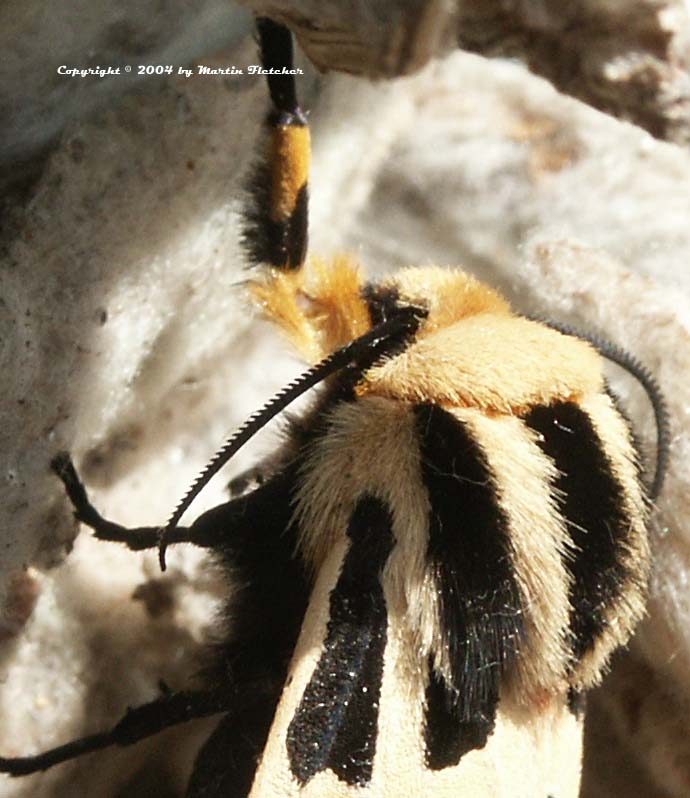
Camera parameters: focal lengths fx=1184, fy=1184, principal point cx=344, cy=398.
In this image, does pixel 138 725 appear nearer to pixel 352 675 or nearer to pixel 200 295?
pixel 352 675

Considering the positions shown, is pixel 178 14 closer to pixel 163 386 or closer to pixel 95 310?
pixel 95 310

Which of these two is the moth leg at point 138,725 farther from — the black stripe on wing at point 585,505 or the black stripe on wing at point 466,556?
the black stripe on wing at point 585,505

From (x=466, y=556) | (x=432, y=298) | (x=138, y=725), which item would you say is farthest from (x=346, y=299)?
(x=138, y=725)

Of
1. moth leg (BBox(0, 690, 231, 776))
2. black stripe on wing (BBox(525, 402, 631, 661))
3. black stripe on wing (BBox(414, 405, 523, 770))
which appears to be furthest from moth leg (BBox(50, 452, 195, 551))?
black stripe on wing (BBox(525, 402, 631, 661))

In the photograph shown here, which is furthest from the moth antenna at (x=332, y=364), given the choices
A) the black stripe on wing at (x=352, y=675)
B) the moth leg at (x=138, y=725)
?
the moth leg at (x=138, y=725)

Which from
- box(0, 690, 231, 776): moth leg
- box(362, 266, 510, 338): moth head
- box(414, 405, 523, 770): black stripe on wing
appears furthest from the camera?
box(0, 690, 231, 776): moth leg

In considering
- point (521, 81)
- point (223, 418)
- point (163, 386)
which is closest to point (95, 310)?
point (163, 386)

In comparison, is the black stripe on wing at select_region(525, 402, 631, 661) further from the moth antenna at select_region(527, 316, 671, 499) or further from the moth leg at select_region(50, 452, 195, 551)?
the moth leg at select_region(50, 452, 195, 551)
